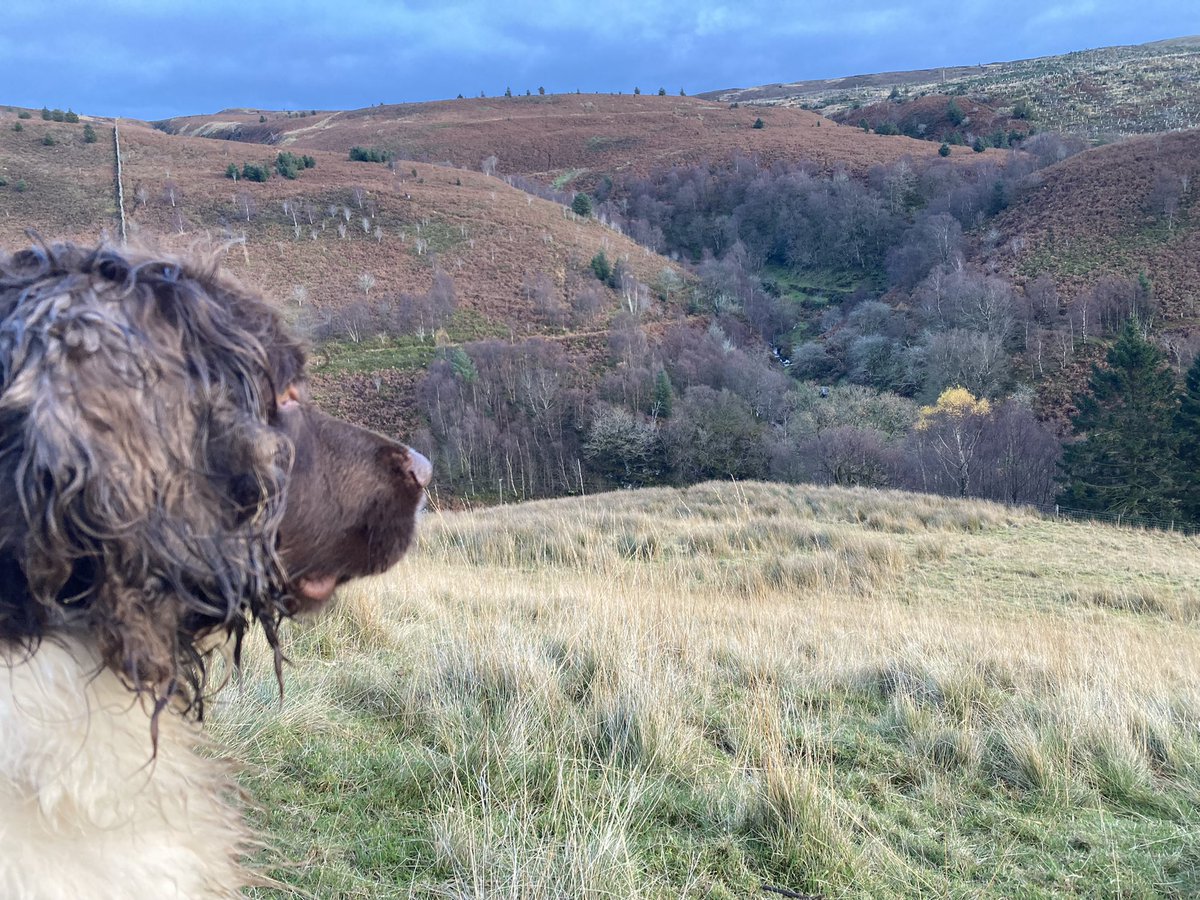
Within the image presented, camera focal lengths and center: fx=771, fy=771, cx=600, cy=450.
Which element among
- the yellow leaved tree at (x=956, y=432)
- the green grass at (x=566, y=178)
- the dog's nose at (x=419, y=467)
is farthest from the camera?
the green grass at (x=566, y=178)

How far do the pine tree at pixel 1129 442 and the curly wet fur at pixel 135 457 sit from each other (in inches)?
1261

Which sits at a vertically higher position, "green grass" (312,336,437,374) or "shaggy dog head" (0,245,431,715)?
"green grass" (312,336,437,374)

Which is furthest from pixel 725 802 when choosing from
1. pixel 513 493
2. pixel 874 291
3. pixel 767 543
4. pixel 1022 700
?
pixel 874 291

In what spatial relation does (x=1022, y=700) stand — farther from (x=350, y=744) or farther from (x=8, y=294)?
(x=8, y=294)

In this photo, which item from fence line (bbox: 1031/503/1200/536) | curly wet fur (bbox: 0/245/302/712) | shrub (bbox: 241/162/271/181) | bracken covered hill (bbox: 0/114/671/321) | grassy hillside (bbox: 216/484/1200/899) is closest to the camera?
curly wet fur (bbox: 0/245/302/712)

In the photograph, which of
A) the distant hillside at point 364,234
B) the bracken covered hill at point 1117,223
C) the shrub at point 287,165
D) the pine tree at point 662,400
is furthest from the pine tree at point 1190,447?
the shrub at point 287,165

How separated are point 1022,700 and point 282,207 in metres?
51.8

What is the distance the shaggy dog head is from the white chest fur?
7 cm

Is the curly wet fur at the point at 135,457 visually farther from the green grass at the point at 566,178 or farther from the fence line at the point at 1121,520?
the green grass at the point at 566,178

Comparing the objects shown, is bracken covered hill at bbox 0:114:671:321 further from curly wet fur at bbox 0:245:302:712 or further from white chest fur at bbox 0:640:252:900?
white chest fur at bbox 0:640:252:900

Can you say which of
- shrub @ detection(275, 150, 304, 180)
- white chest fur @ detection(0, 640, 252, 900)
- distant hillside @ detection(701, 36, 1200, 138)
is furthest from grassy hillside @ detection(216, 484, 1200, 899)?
distant hillside @ detection(701, 36, 1200, 138)

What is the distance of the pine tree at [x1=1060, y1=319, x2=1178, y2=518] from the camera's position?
1102 inches

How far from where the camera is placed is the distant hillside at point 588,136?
72.1 meters

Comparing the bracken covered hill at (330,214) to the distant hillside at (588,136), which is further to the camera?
the distant hillside at (588,136)
